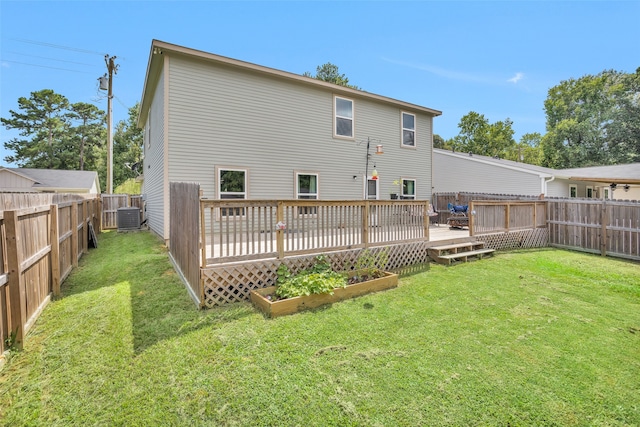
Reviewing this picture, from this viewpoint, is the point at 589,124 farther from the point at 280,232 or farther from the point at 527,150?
the point at 280,232

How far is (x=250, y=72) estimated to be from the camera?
8.92m

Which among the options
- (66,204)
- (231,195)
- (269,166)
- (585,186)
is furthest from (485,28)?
(66,204)

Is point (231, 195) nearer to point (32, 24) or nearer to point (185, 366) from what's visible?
point (185, 366)

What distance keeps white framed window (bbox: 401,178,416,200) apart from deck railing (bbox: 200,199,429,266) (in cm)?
575

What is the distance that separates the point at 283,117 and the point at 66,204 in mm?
6145

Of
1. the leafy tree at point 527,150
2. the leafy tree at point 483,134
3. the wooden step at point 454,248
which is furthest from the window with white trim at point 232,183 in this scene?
the leafy tree at point 527,150

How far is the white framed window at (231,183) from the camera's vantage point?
852 centimetres

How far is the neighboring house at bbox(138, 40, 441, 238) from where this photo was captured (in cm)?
798

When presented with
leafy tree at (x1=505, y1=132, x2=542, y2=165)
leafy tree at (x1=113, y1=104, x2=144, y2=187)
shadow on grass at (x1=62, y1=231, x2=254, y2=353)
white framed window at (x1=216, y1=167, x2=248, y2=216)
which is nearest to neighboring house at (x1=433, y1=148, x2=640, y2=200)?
white framed window at (x1=216, y1=167, x2=248, y2=216)

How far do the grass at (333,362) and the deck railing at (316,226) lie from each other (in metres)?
0.97

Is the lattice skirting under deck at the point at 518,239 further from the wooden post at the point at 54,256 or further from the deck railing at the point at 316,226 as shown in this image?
the wooden post at the point at 54,256

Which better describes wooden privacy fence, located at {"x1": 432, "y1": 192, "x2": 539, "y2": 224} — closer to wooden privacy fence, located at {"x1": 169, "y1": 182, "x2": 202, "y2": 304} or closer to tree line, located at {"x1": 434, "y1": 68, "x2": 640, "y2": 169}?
wooden privacy fence, located at {"x1": 169, "y1": 182, "x2": 202, "y2": 304}

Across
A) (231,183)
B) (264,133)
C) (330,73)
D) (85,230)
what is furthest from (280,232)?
(330,73)

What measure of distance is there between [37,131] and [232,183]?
121ft
